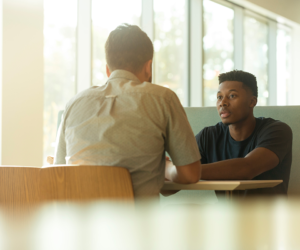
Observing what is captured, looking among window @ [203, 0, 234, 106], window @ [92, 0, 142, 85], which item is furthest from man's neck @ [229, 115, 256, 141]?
window @ [203, 0, 234, 106]

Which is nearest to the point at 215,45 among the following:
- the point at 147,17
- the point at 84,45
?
the point at 147,17

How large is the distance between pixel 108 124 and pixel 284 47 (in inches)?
296

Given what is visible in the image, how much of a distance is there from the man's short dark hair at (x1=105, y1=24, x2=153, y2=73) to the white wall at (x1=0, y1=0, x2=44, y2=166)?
239 cm

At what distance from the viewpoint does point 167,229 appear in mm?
95

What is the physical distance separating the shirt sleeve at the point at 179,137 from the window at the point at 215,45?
5.06 metres

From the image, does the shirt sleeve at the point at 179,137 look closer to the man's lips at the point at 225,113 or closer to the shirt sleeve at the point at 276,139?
the shirt sleeve at the point at 276,139

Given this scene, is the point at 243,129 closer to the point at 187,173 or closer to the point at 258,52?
the point at 187,173

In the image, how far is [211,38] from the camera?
629 cm

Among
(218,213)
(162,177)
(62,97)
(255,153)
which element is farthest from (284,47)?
(218,213)

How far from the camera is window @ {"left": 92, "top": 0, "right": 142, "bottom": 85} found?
4.57 metres

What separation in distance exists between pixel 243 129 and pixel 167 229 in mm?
1865

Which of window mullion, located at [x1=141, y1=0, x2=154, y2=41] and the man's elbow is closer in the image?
the man's elbow

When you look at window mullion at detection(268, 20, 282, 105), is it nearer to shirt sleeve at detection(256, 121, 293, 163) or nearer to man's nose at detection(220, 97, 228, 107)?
man's nose at detection(220, 97, 228, 107)

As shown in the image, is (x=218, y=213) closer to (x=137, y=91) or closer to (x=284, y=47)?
(x=137, y=91)
